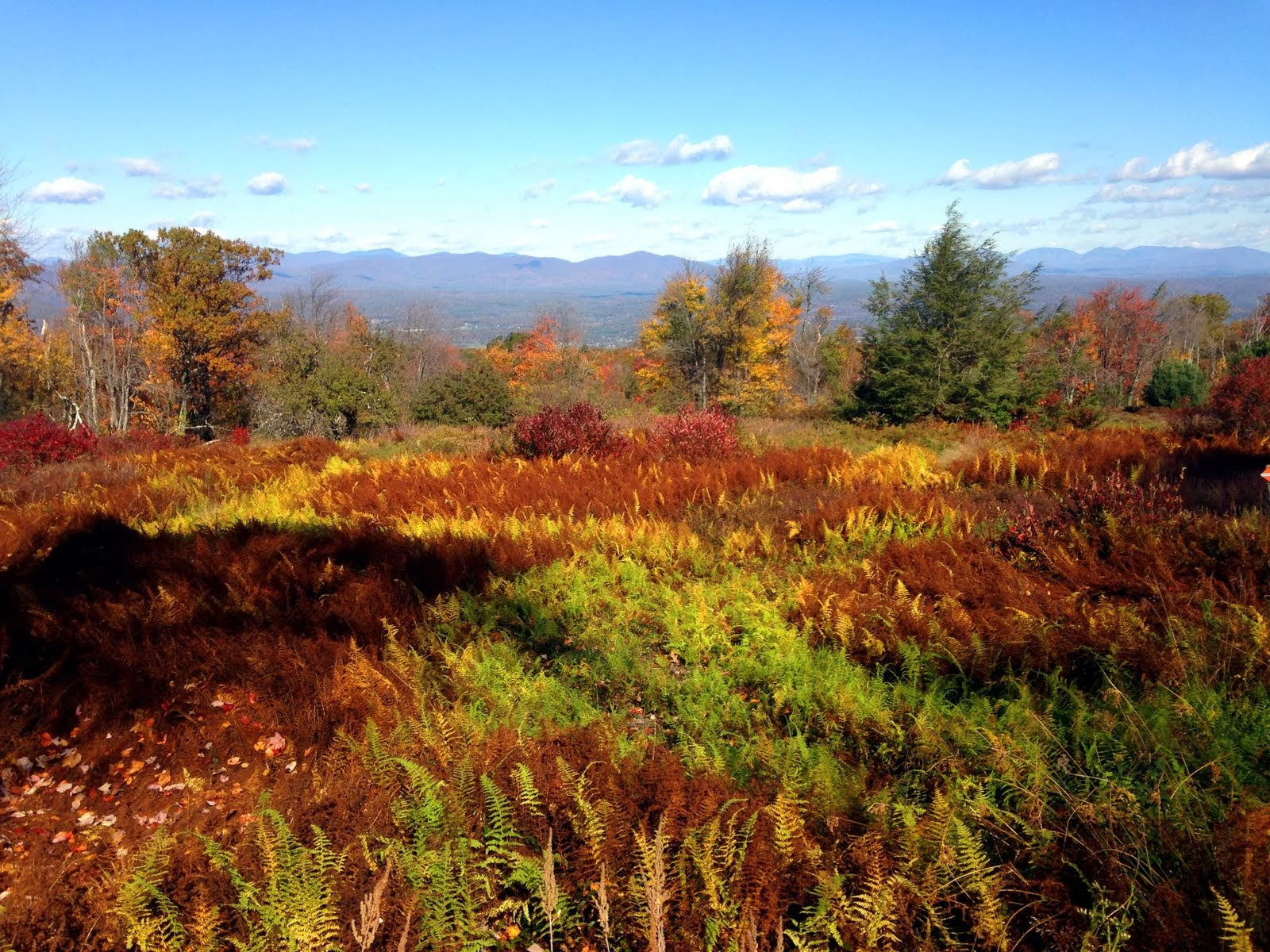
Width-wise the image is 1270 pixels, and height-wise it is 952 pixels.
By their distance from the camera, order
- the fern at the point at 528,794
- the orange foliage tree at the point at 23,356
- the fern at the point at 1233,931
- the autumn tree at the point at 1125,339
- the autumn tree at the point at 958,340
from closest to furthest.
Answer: the fern at the point at 1233,931
the fern at the point at 528,794
the autumn tree at the point at 958,340
the orange foliage tree at the point at 23,356
the autumn tree at the point at 1125,339

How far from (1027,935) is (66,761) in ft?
12.9

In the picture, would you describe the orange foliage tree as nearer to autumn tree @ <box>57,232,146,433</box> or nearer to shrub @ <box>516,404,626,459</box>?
autumn tree @ <box>57,232,146,433</box>

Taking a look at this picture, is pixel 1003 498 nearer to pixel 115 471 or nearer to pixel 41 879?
pixel 41 879

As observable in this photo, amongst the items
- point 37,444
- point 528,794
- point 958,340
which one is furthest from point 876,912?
point 958,340

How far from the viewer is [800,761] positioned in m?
2.83

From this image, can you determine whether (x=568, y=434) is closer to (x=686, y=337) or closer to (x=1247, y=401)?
(x=1247, y=401)

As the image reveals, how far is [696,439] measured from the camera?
411 inches

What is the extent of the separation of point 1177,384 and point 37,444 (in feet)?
125

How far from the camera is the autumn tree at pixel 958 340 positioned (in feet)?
55.7

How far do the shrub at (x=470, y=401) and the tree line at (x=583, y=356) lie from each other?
2.4 inches

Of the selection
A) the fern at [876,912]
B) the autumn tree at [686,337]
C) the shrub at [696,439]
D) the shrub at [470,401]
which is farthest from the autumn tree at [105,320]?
the fern at [876,912]

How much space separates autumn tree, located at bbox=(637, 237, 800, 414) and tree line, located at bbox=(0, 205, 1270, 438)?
0.09m

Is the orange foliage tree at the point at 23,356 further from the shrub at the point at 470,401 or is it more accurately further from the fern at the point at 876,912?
the fern at the point at 876,912

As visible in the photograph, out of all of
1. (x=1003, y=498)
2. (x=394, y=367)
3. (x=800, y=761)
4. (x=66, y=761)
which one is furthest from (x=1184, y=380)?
(x=66, y=761)
